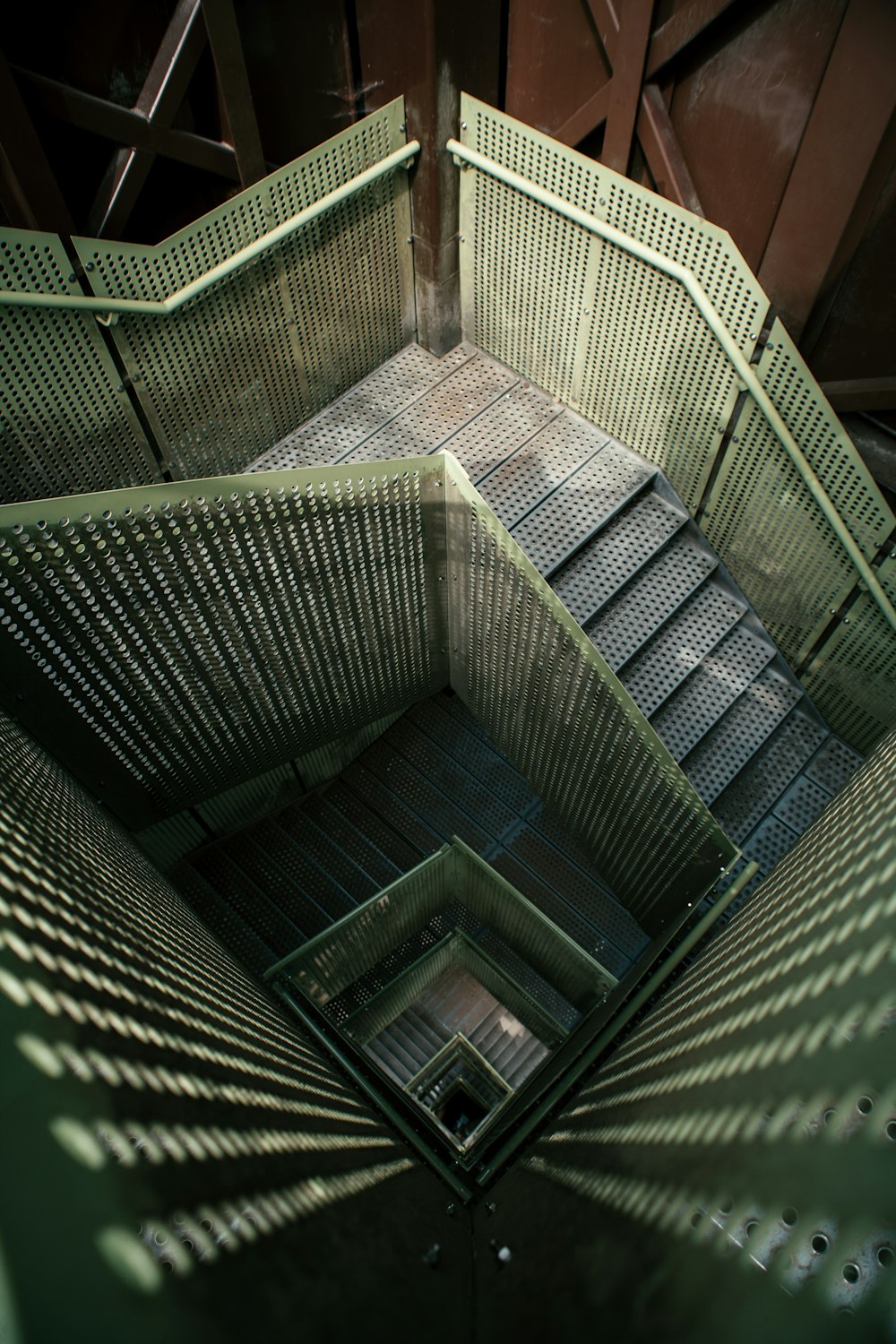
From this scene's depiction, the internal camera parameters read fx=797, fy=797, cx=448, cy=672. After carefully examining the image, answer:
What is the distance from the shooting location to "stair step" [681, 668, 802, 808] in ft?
17.9

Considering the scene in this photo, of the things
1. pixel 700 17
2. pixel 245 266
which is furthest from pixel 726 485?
pixel 245 266

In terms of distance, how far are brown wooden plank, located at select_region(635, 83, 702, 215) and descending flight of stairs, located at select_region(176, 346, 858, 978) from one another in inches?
62.2

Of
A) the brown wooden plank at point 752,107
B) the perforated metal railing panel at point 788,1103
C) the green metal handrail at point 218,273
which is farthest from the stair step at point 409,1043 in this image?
the brown wooden plank at point 752,107

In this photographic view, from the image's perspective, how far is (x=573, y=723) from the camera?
14.8 ft

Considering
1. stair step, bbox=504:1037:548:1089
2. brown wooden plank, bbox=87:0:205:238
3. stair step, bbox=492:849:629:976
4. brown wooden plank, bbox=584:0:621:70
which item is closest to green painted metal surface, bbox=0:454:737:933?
stair step, bbox=492:849:629:976

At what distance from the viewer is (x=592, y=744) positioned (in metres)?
4.46

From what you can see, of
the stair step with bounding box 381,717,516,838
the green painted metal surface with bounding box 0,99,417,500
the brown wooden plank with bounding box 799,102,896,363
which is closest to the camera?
the brown wooden plank with bounding box 799,102,896,363

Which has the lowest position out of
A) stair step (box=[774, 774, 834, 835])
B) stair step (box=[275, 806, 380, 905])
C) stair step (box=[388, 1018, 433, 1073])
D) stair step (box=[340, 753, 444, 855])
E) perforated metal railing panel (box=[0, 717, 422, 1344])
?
perforated metal railing panel (box=[0, 717, 422, 1344])

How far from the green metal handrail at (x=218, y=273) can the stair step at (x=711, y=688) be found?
3.76 metres

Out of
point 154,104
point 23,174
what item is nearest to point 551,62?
point 154,104

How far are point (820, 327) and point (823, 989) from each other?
13.5ft

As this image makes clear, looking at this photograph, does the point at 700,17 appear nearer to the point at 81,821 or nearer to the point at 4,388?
the point at 4,388

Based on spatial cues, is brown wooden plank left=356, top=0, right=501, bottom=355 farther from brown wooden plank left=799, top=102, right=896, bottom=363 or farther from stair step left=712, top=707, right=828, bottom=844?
stair step left=712, top=707, right=828, bottom=844

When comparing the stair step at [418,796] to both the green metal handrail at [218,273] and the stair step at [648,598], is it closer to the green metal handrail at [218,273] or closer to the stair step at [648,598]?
the stair step at [648,598]
